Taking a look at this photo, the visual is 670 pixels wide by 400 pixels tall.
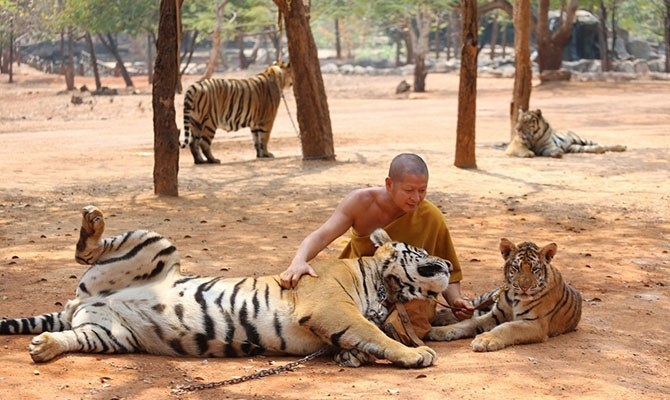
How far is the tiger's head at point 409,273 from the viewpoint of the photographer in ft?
18.1

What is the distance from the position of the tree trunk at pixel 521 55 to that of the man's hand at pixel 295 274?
11747 mm

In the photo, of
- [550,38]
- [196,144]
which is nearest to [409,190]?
[196,144]

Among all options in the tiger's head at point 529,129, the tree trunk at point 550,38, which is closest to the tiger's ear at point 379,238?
the tiger's head at point 529,129

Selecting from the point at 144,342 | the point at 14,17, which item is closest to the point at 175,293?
the point at 144,342

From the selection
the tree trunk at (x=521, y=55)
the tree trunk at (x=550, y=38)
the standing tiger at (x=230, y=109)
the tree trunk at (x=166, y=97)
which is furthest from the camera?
the tree trunk at (x=550, y=38)

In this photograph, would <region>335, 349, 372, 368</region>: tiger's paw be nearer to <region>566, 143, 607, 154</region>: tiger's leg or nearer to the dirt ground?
the dirt ground

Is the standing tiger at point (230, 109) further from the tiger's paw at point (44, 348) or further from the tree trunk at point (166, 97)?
the tiger's paw at point (44, 348)

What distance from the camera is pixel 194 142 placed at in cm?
1596

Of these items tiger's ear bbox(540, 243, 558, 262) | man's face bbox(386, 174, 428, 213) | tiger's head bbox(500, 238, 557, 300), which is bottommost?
tiger's head bbox(500, 238, 557, 300)

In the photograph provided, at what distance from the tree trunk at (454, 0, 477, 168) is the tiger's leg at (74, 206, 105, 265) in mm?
8834

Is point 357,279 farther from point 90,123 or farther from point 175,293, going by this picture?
point 90,123

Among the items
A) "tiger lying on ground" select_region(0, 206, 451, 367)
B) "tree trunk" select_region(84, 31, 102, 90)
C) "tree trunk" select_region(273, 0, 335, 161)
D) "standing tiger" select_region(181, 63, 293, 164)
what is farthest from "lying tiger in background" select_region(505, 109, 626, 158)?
"tree trunk" select_region(84, 31, 102, 90)

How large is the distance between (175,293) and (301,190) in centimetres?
700

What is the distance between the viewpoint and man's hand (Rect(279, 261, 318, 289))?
5.32 m
